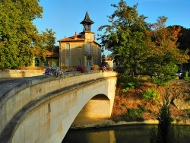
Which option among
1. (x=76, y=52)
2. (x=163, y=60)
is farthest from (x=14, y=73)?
(x=76, y=52)

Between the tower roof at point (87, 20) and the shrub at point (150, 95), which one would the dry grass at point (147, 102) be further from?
the tower roof at point (87, 20)

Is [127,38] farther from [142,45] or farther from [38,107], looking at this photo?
[38,107]

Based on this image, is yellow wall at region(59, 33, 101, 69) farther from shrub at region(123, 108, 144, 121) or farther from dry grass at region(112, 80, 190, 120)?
shrub at region(123, 108, 144, 121)

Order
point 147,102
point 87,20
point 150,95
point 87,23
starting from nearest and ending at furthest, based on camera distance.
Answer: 1. point 150,95
2. point 147,102
3. point 87,20
4. point 87,23

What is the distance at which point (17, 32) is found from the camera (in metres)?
23.6

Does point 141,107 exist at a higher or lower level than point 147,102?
lower

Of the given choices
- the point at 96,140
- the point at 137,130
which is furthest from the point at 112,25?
the point at 96,140

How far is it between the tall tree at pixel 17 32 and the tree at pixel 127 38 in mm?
10364

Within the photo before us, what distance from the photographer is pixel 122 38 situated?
102 feet

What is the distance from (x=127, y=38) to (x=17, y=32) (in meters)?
14.4

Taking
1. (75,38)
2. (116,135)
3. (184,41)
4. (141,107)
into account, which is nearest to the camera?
(116,135)

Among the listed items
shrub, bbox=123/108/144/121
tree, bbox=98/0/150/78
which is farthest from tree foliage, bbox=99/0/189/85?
shrub, bbox=123/108/144/121

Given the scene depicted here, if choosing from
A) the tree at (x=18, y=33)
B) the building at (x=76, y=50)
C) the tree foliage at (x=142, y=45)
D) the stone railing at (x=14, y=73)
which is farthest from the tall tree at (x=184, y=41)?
the stone railing at (x=14, y=73)

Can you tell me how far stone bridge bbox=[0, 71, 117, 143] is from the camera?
5.05 metres
